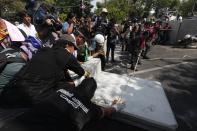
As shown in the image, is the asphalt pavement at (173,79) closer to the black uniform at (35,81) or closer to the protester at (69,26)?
the black uniform at (35,81)

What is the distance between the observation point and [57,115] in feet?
8.43

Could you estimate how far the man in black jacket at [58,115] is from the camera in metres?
2.53

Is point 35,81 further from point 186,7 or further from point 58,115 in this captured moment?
point 186,7

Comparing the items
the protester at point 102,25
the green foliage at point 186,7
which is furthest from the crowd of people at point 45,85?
the green foliage at point 186,7

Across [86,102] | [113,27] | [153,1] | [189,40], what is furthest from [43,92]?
[153,1]

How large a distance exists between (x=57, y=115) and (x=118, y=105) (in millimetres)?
1534

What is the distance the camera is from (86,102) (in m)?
2.90

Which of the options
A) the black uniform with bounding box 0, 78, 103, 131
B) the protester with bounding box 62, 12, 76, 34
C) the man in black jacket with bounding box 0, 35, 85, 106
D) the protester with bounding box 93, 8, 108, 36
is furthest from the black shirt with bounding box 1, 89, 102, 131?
the protester with bounding box 93, 8, 108, 36

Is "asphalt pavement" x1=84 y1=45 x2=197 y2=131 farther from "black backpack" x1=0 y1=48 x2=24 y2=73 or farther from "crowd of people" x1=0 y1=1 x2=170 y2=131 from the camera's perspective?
"black backpack" x1=0 y1=48 x2=24 y2=73

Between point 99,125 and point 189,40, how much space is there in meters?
14.6

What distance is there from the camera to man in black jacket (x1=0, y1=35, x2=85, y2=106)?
3.50 metres

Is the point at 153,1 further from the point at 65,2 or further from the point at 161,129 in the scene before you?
the point at 161,129

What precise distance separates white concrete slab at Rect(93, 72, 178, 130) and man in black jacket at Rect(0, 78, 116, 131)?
1.12 meters

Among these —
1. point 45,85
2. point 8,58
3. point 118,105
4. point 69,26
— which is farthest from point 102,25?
point 45,85
